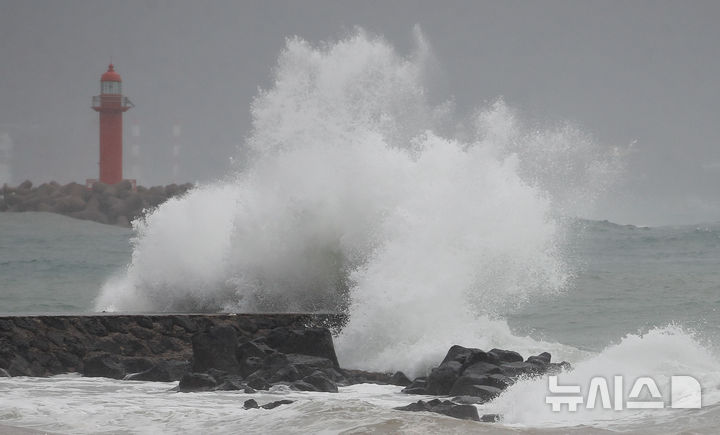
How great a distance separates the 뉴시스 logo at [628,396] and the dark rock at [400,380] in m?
1.58

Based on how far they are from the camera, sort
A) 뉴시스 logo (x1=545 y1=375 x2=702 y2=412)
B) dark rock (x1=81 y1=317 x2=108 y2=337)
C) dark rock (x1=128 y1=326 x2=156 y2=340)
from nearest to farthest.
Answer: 1. 뉴시스 logo (x1=545 y1=375 x2=702 y2=412)
2. dark rock (x1=81 y1=317 x2=108 y2=337)
3. dark rock (x1=128 y1=326 x2=156 y2=340)

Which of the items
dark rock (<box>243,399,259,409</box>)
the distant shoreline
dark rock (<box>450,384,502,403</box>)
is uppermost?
the distant shoreline

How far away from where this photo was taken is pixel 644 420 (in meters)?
6.12

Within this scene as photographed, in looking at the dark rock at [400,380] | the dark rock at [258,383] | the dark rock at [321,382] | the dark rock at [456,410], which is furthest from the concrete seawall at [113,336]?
the dark rock at [456,410]

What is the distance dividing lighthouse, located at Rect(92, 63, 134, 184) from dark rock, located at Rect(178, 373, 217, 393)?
1479 inches

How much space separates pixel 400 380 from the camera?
8812mm

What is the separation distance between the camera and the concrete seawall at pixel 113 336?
29.2 feet

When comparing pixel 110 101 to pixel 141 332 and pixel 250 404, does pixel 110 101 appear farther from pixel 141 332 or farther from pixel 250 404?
pixel 250 404

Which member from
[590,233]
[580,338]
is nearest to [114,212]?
[590,233]

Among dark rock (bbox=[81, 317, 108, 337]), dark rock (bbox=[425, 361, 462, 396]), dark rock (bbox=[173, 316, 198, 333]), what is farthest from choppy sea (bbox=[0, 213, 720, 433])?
dark rock (bbox=[173, 316, 198, 333])

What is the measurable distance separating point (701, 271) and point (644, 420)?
62.8 ft

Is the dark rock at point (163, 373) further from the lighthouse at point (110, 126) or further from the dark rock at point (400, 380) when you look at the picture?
the lighthouse at point (110, 126)

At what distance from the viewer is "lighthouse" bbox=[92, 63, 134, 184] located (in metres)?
44.2

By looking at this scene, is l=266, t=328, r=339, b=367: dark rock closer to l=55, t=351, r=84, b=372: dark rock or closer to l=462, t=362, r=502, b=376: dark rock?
l=462, t=362, r=502, b=376: dark rock
